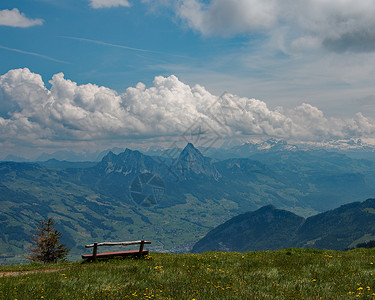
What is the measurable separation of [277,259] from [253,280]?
6.24 m

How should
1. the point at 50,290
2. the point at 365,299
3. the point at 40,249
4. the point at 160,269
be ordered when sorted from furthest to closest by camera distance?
the point at 40,249
the point at 160,269
the point at 50,290
the point at 365,299

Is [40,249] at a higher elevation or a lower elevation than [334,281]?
lower

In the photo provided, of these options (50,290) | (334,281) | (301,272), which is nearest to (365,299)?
(334,281)

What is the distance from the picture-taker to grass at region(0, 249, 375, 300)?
13086 millimetres

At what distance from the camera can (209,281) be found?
15273 millimetres

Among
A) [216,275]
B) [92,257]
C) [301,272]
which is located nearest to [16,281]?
[92,257]

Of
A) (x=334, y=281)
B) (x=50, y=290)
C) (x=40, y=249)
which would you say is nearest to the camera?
(x=50, y=290)

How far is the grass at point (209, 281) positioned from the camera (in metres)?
13.1

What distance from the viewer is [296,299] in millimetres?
12312

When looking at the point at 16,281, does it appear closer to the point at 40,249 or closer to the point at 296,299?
the point at 296,299

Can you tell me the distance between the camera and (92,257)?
2145cm

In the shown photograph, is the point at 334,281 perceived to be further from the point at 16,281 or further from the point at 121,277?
the point at 16,281

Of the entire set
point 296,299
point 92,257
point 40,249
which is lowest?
point 40,249

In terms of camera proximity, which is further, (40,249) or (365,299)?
(40,249)
